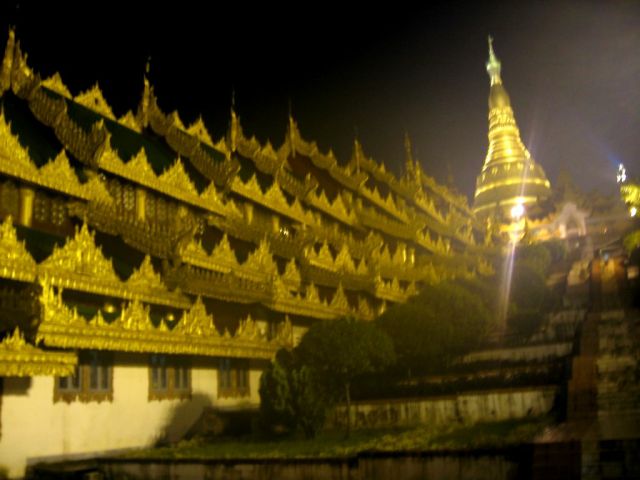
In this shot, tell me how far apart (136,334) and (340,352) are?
4126mm

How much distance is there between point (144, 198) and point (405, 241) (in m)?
19.3

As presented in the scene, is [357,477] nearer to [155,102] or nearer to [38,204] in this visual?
[38,204]

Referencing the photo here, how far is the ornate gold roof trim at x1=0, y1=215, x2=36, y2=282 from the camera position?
38.8ft

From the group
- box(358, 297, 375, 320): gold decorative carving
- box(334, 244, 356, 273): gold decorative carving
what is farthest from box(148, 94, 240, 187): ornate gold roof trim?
box(358, 297, 375, 320): gold decorative carving

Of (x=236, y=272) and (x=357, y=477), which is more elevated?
(x=236, y=272)

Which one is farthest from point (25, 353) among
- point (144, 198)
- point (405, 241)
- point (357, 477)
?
point (405, 241)

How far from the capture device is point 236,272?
1875 centimetres

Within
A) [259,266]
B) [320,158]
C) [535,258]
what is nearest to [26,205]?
[259,266]

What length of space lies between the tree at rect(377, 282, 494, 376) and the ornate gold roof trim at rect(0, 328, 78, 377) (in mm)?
10148

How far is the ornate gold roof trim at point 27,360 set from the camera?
11.0 metres

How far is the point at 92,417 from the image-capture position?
46.5ft

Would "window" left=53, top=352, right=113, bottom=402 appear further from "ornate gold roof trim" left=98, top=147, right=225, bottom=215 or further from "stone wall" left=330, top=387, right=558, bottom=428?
"stone wall" left=330, top=387, right=558, bottom=428

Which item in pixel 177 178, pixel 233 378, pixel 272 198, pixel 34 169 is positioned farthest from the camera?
pixel 272 198

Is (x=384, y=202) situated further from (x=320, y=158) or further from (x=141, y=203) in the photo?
(x=141, y=203)
